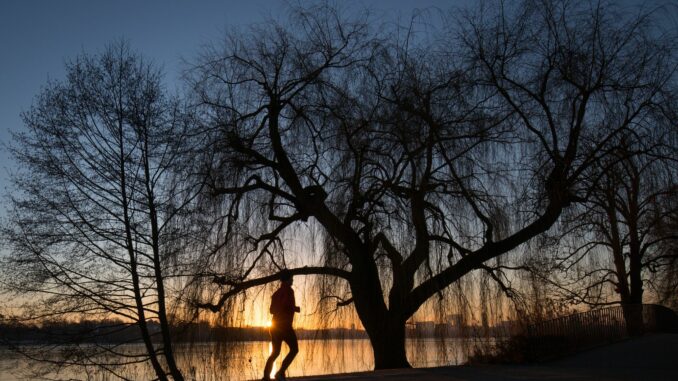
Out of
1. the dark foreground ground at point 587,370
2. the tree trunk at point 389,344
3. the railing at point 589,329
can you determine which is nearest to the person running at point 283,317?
the dark foreground ground at point 587,370

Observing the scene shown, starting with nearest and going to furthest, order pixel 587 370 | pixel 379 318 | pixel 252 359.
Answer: pixel 587 370 < pixel 252 359 < pixel 379 318

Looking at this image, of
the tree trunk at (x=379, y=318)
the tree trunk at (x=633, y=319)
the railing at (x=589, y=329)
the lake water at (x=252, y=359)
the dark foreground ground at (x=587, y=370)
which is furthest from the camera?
the tree trunk at (x=633, y=319)

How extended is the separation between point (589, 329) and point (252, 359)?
8402mm

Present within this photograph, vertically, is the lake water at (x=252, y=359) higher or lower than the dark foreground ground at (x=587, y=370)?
higher

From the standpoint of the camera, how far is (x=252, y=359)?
10852 mm

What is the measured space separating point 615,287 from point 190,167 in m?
15.8

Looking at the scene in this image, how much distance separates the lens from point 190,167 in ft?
35.8

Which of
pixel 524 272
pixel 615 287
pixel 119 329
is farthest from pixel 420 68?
pixel 615 287

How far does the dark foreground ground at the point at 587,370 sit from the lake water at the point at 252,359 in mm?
937

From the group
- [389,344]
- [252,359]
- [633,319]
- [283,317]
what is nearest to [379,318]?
[389,344]

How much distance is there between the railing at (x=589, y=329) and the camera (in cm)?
1130

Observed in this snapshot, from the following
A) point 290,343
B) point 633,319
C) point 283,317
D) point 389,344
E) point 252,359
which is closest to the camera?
point 283,317

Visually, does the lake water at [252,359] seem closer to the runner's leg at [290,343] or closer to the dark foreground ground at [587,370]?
the dark foreground ground at [587,370]

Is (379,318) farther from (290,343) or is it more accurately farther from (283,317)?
(283,317)
